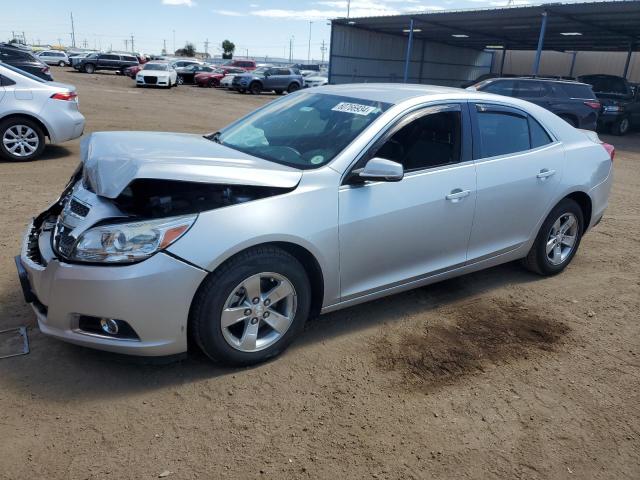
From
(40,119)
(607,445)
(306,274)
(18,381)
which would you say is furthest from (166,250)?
(40,119)

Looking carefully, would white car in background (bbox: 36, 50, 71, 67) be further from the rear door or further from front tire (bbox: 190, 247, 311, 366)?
front tire (bbox: 190, 247, 311, 366)

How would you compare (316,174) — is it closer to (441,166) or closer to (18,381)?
(441,166)

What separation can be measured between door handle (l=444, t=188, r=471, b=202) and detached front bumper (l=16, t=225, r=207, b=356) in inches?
73.2

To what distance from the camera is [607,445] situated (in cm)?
269

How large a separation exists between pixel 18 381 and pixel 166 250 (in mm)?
1153

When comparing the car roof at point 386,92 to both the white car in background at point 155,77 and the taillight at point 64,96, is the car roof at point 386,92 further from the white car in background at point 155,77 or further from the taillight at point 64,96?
the white car in background at point 155,77

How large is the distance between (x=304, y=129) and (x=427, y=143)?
34.8 inches

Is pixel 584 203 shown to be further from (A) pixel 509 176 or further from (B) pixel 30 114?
(B) pixel 30 114

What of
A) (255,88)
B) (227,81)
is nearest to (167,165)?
(255,88)

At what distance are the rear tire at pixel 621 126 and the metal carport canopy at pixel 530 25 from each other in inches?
149

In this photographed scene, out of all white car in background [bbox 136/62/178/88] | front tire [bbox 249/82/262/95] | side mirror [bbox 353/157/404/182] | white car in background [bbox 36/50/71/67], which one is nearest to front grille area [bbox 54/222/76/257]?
side mirror [bbox 353/157/404/182]

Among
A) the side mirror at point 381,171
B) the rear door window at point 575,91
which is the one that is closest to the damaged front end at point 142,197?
the side mirror at point 381,171

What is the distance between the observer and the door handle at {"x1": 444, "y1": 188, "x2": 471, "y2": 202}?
12.2ft

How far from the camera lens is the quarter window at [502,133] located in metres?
4.04
